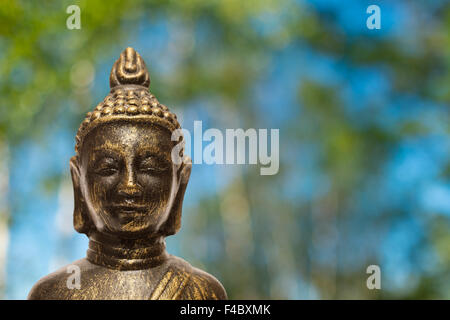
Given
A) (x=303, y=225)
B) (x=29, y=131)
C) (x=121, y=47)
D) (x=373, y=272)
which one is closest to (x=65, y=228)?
(x=29, y=131)

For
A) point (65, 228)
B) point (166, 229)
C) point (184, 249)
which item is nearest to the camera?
point (166, 229)

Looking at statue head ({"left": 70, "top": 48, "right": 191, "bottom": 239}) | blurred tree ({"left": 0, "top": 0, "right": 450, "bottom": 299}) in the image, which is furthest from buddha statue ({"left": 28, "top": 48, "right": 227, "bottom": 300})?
blurred tree ({"left": 0, "top": 0, "right": 450, "bottom": 299})

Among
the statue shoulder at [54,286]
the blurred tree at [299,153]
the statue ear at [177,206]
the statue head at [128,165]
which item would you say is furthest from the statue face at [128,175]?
the blurred tree at [299,153]

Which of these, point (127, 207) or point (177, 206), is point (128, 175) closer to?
point (127, 207)

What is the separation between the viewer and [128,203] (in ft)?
5.74

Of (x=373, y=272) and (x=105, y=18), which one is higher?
(x=105, y=18)

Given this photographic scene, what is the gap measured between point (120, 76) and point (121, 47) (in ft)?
8.78

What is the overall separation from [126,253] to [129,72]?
694mm

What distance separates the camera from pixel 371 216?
4.93 metres

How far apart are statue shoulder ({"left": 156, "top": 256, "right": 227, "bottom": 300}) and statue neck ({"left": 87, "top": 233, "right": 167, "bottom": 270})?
0.24ft

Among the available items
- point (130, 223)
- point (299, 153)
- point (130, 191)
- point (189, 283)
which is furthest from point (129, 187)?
point (299, 153)

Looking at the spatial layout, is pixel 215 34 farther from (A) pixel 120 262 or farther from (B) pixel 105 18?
(A) pixel 120 262

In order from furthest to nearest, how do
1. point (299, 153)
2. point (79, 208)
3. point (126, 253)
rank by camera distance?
point (299, 153), point (79, 208), point (126, 253)
